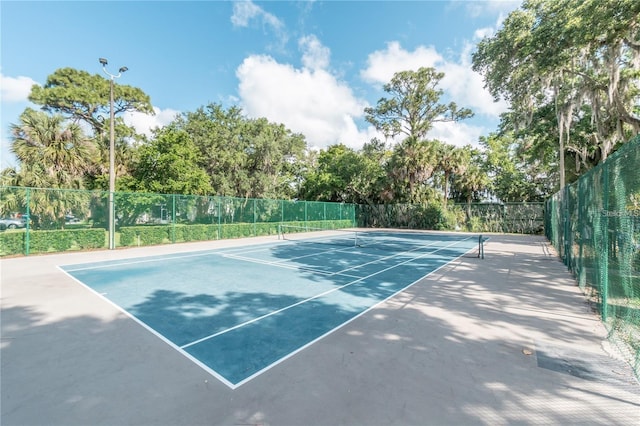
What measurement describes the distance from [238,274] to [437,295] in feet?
18.0

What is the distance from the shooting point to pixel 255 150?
84.1 ft

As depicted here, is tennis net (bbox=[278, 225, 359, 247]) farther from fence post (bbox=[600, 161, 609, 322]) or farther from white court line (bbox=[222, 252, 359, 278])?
fence post (bbox=[600, 161, 609, 322])

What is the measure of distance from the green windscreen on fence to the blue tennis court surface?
358 centimetres

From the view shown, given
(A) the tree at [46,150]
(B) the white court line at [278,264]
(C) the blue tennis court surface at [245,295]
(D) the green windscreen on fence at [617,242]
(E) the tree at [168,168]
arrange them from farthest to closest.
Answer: (E) the tree at [168,168] → (A) the tree at [46,150] → (B) the white court line at [278,264] → (C) the blue tennis court surface at [245,295] → (D) the green windscreen on fence at [617,242]

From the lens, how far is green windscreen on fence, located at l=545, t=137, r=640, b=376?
3625mm

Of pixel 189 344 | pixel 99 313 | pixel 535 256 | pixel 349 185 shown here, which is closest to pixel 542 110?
pixel 535 256

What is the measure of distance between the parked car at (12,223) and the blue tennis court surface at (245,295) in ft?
13.8

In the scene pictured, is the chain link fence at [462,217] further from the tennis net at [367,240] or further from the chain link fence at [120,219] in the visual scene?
the chain link fence at [120,219]

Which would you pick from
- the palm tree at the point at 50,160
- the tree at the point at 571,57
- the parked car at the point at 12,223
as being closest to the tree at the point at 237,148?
the palm tree at the point at 50,160

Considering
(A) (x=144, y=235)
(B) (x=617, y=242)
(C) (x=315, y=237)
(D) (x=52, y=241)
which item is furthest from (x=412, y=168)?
(D) (x=52, y=241)

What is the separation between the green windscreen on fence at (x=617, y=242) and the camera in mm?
3625

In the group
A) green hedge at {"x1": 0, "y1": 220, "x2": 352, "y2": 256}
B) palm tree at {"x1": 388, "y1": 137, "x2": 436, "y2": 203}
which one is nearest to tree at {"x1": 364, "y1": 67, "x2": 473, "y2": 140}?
palm tree at {"x1": 388, "y1": 137, "x2": 436, "y2": 203}

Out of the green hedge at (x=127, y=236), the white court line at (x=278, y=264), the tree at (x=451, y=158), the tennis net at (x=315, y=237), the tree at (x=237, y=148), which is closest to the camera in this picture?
the white court line at (x=278, y=264)

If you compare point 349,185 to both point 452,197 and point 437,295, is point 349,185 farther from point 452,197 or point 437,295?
point 437,295
